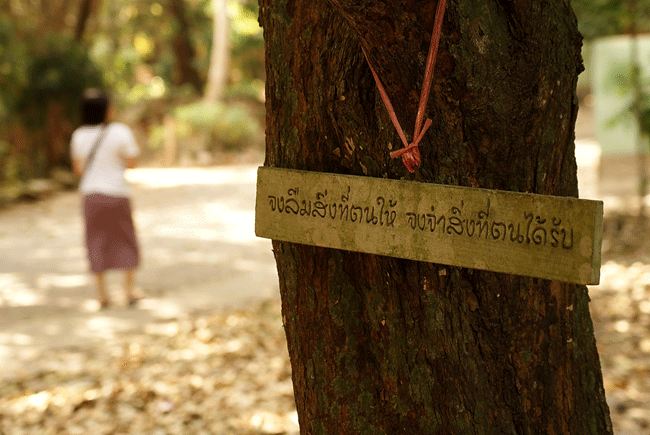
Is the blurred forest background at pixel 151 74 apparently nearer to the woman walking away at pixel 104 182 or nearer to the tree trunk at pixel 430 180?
the woman walking away at pixel 104 182

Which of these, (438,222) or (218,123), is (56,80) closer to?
(218,123)

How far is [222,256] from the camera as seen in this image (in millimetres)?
8609

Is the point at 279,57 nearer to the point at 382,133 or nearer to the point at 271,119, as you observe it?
the point at 271,119

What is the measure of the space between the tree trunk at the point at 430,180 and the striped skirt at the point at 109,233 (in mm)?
4296

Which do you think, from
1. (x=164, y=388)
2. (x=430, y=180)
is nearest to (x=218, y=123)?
(x=164, y=388)

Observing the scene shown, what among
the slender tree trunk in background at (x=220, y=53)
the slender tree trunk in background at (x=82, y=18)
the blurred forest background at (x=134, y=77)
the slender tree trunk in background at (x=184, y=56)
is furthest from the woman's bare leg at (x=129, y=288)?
the slender tree trunk in background at (x=184, y=56)

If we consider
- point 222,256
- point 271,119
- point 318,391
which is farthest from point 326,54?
point 222,256

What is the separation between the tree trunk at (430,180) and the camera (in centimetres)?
190

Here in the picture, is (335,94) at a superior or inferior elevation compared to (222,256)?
superior

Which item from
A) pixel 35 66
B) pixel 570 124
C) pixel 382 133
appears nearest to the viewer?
pixel 382 133

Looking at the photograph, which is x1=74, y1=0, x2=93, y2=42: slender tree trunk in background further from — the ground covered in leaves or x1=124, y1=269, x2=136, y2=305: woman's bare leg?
the ground covered in leaves

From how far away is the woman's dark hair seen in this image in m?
6.07

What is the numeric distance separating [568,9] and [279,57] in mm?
854

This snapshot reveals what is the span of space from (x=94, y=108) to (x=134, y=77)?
28997 millimetres
